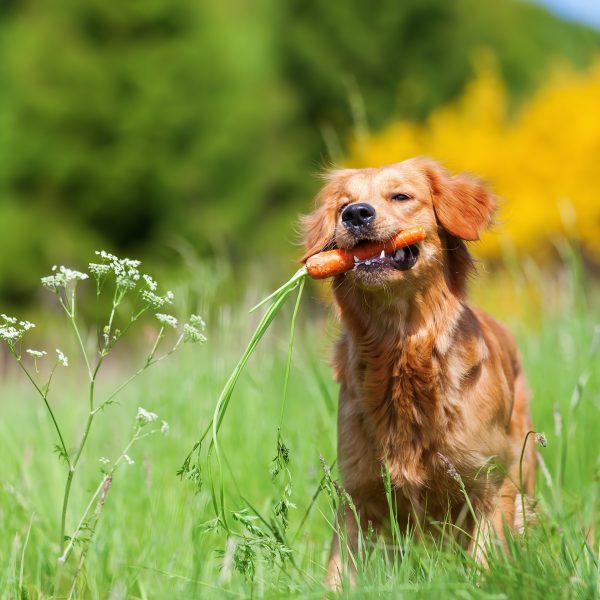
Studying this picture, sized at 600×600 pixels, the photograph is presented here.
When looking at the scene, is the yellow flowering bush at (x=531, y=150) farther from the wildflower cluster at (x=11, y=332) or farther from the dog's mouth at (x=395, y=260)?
the wildflower cluster at (x=11, y=332)

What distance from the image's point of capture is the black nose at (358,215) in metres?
3.25

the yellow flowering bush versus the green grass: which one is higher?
the yellow flowering bush

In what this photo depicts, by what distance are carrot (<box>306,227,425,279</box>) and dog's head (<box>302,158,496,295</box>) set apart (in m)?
0.03

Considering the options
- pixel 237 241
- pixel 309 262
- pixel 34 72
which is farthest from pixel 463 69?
pixel 309 262

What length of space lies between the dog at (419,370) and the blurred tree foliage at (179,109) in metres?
17.1

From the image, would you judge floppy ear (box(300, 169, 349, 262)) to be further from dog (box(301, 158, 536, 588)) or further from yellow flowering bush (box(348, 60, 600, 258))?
yellow flowering bush (box(348, 60, 600, 258))

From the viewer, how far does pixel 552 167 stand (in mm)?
18094

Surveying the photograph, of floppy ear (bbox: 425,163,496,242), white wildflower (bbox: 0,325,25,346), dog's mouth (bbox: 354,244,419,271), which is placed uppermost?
floppy ear (bbox: 425,163,496,242)

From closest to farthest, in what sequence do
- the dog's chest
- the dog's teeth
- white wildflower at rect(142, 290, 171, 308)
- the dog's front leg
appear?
white wildflower at rect(142, 290, 171, 308) < the dog's front leg < the dog's chest < the dog's teeth

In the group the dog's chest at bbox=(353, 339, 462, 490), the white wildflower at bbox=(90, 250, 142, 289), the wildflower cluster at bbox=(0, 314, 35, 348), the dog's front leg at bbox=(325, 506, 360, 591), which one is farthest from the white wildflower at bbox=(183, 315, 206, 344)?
the dog's chest at bbox=(353, 339, 462, 490)

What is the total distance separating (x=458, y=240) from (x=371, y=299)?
44 centimetres

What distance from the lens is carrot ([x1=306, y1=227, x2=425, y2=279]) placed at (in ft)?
10.7

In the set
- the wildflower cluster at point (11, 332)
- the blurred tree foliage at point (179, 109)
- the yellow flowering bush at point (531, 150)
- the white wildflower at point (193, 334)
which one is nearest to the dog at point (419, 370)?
the white wildflower at point (193, 334)

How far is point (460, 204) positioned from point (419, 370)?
686mm
